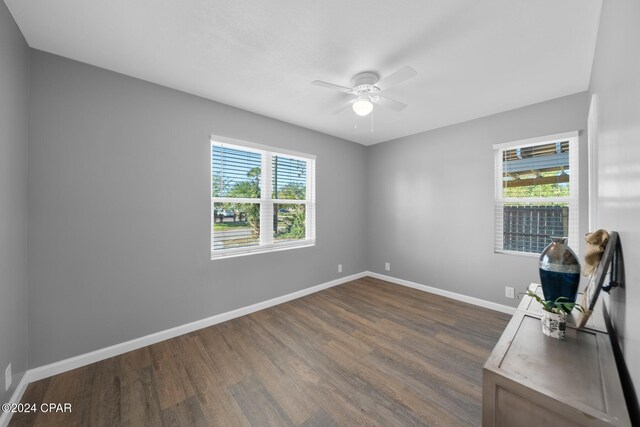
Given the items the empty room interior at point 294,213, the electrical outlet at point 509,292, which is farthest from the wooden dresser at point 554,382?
the electrical outlet at point 509,292

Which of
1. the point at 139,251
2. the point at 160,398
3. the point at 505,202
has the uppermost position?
the point at 505,202

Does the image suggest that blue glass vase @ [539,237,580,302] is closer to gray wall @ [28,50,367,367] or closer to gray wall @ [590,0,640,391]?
gray wall @ [590,0,640,391]

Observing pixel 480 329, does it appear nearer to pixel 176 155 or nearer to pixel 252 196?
pixel 252 196

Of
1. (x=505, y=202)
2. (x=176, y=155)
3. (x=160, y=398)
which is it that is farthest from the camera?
(x=505, y=202)

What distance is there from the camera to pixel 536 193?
2.88 meters

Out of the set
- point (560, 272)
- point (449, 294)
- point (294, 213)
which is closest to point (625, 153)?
point (560, 272)

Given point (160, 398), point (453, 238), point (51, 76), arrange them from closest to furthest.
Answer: point (160, 398)
point (51, 76)
point (453, 238)

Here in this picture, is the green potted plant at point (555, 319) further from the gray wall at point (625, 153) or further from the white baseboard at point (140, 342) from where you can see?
the white baseboard at point (140, 342)

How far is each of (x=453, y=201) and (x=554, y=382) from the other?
2.92 m

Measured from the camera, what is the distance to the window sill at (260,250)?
286cm

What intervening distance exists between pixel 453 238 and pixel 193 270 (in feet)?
11.2

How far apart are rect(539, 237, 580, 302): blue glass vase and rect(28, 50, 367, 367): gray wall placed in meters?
2.75

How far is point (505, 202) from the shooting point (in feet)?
10.2

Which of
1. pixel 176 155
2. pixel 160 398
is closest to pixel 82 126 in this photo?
pixel 176 155
